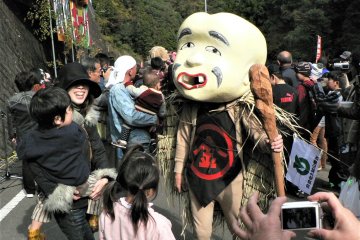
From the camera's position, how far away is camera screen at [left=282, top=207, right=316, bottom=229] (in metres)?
1.25

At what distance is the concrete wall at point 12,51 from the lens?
10.0 m

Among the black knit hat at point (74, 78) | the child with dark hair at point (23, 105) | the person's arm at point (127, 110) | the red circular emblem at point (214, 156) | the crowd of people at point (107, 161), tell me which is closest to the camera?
the crowd of people at point (107, 161)

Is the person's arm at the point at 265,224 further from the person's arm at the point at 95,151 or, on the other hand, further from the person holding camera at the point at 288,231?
the person's arm at the point at 95,151

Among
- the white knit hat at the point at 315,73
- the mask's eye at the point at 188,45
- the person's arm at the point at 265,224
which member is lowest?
the white knit hat at the point at 315,73

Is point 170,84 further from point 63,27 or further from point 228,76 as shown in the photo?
point 63,27

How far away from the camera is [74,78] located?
3.26 metres

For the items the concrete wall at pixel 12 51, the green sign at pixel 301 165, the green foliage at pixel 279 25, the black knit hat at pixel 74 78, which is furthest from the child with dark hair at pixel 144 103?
the green foliage at pixel 279 25

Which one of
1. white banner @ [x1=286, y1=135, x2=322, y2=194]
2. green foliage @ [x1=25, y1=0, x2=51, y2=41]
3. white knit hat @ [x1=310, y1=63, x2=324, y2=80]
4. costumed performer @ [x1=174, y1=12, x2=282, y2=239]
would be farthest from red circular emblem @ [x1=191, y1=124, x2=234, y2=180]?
green foliage @ [x1=25, y1=0, x2=51, y2=41]

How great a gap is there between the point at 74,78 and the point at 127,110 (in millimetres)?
1254

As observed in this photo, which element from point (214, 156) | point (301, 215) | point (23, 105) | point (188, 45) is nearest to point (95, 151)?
point (214, 156)

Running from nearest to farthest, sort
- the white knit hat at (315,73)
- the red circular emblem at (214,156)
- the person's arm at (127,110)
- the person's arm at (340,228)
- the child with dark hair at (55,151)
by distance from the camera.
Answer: the person's arm at (340,228) → the child with dark hair at (55,151) → the red circular emblem at (214,156) → the person's arm at (127,110) → the white knit hat at (315,73)

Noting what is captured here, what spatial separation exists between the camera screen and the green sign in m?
1.71

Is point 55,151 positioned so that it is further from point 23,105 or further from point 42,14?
point 42,14

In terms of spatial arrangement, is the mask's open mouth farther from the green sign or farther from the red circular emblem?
the green sign
